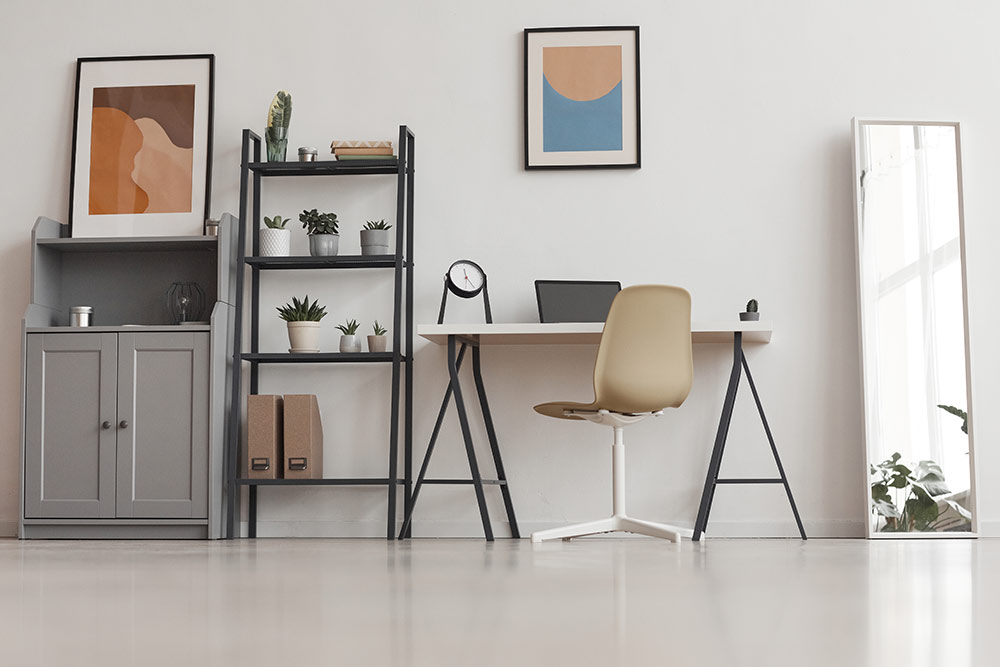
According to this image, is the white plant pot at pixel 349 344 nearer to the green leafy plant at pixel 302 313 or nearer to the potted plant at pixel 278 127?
the green leafy plant at pixel 302 313

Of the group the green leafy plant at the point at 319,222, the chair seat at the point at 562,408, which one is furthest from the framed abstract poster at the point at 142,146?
the chair seat at the point at 562,408

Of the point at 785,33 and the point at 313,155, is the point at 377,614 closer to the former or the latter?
the point at 313,155

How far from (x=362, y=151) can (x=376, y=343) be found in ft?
2.83

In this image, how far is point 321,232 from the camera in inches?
177

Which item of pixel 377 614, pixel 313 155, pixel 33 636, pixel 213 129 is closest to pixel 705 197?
pixel 313 155

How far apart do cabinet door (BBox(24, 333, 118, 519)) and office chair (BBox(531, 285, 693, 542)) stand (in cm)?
194

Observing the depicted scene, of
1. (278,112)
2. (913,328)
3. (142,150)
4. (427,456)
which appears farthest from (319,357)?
(913,328)

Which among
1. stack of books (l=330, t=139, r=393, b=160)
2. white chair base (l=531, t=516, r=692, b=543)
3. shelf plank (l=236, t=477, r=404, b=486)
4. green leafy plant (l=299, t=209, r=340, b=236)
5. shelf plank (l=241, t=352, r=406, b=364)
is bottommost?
white chair base (l=531, t=516, r=692, b=543)

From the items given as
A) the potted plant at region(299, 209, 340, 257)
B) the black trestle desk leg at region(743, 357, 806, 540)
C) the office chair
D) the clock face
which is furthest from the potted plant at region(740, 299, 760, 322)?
the potted plant at region(299, 209, 340, 257)

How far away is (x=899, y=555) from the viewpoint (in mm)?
3209

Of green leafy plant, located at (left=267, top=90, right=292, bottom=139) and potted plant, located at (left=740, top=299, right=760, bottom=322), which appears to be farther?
green leafy plant, located at (left=267, top=90, right=292, bottom=139)

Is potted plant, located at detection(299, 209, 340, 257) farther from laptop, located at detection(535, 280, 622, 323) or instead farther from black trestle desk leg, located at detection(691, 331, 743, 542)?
black trestle desk leg, located at detection(691, 331, 743, 542)

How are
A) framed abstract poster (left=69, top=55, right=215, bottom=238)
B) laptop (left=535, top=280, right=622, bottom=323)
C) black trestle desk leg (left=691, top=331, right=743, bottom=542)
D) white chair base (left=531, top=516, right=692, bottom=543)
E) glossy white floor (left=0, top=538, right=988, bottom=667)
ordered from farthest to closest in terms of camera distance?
1. framed abstract poster (left=69, top=55, right=215, bottom=238)
2. laptop (left=535, top=280, right=622, bottom=323)
3. black trestle desk leg (left=691, top=331, right=743, bottom=542)
4. white chair base (left=531, top=516, right=692, bottom=543)
5. glossy white floor (left=0, top=538, right=988, bottom=667)

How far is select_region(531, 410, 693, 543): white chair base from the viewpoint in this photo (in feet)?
12.3
